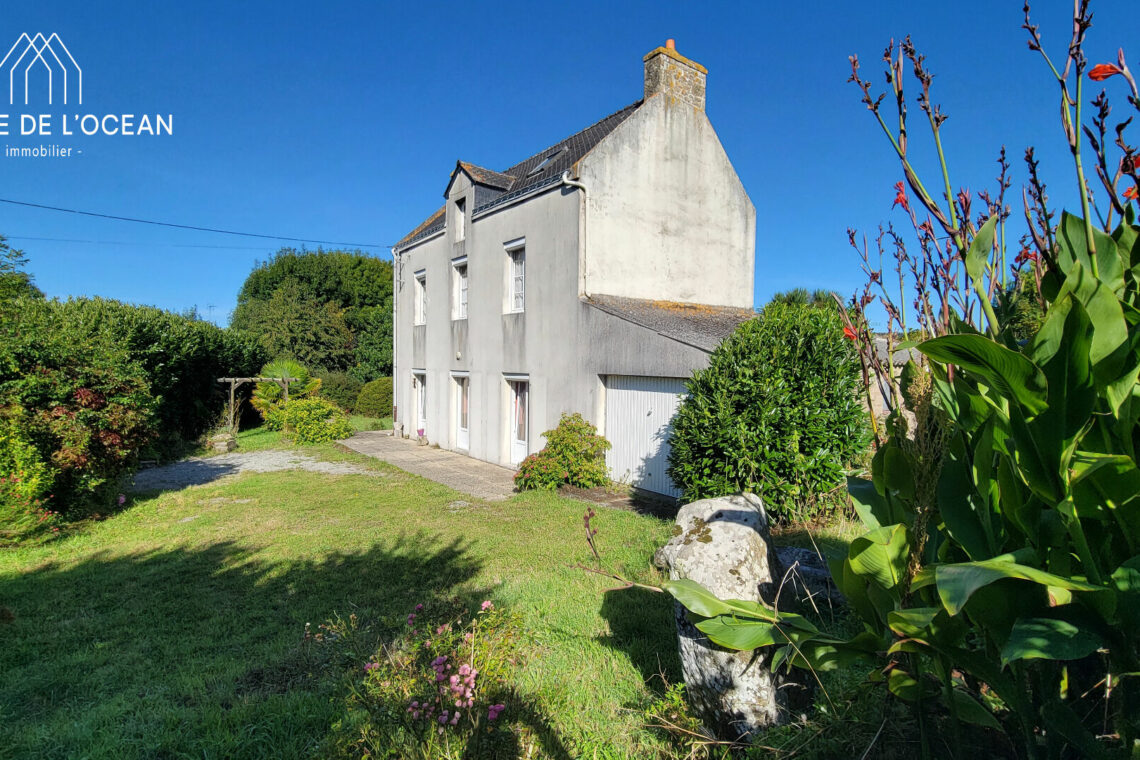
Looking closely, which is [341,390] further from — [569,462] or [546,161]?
[569,462]

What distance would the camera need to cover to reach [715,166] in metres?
12.4

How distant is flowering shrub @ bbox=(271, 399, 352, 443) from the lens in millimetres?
16359

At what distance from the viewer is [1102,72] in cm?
131

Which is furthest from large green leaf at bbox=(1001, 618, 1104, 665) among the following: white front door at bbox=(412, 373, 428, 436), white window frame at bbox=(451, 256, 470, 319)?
white front door at bbox=(412, 373, 428, 436)

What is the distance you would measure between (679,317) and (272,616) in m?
8.17

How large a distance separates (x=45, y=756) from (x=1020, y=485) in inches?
173

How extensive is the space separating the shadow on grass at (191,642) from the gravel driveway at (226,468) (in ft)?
16.0

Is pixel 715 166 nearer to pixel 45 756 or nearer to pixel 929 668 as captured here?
pixel 929 668

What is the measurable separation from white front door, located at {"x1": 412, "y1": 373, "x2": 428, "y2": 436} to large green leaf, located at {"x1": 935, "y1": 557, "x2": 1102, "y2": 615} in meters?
16.7

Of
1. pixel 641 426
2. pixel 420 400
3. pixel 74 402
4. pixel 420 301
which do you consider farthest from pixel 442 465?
pixel 74 402

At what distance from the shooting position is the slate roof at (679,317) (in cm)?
912

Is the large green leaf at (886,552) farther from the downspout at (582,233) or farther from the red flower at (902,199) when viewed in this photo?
the downspout at (582,233)

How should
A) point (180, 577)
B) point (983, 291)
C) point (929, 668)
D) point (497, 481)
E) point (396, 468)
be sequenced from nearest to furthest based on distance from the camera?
1. point (983, 291)
2. point (929, 668)
3. point (180, 577)
4. point (497, 481)
5. point (396, 468)

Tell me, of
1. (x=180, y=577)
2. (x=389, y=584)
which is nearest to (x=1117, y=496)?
(x=389, y=584)
